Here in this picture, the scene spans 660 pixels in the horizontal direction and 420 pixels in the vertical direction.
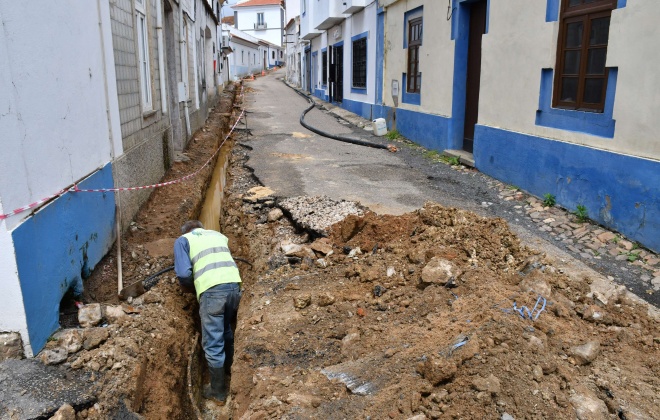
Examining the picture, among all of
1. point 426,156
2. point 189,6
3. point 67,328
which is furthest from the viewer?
point 189,6

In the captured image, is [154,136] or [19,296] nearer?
[19,296]

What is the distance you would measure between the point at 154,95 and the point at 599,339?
788cm

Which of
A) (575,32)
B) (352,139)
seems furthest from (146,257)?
(352,139)

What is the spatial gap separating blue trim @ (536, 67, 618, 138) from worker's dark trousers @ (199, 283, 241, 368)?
4.49 m

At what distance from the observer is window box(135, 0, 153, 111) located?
8.13 metres

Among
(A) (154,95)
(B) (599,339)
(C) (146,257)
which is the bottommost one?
(C) (146,257)

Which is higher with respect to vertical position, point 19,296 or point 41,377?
point 19,296

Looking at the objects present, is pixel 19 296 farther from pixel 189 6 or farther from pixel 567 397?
pixel 189 6

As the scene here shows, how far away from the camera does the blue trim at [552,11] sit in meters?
6.57

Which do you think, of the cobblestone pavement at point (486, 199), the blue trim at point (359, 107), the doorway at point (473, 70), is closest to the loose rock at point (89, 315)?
the cobblestone pavement at point (486, 199)

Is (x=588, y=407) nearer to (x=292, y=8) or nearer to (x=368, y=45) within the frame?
(x=368, y=45)

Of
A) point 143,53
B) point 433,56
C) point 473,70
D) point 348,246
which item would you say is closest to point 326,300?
point 348,246

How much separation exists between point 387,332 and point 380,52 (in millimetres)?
11700

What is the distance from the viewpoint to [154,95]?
29.2ft
